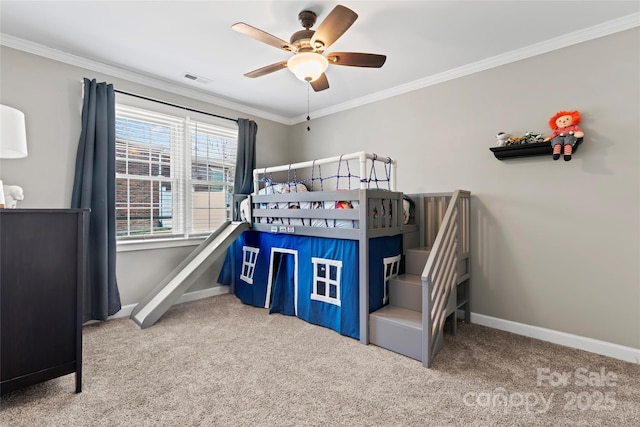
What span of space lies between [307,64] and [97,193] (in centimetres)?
221

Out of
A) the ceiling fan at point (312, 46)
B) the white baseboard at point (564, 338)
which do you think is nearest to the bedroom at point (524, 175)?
the white baseboard at point (564, 338)

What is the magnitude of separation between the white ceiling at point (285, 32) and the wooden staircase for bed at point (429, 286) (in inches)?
47.8

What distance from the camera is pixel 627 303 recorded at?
7.39 ft

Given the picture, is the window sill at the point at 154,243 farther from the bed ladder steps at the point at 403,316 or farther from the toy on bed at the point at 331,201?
the bed ladder steps at the point at 403,316

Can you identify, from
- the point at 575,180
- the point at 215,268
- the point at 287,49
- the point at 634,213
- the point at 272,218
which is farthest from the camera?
the point at 215,268

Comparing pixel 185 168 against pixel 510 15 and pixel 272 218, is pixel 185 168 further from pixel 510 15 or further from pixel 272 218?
pixel 510 15

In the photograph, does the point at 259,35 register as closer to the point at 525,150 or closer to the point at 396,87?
the point at 396,87

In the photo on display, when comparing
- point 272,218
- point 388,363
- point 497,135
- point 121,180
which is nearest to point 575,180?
point 497,135

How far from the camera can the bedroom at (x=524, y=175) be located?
7.45 feet

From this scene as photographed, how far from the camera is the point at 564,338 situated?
2482 mm

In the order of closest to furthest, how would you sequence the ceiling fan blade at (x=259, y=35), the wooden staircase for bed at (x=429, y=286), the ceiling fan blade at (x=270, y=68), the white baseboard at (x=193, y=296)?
the ceiling fan blade at (x=259, y=35) → the wooden staircase for bed at (x=429, y=286) → the ceiling fan blade at (x=270, y=68) → the white baseboard at (x=193, y=296)

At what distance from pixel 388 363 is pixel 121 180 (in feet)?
9.67

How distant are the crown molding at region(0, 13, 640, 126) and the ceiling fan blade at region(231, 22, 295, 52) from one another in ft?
5.65

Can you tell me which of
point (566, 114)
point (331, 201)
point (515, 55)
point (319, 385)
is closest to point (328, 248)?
point (331, 201)
